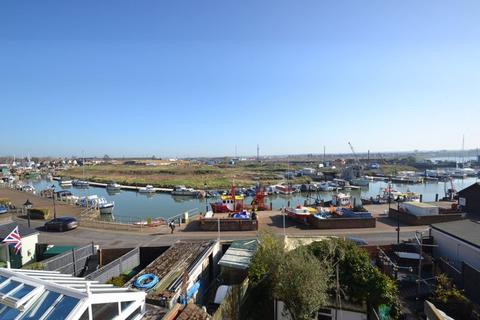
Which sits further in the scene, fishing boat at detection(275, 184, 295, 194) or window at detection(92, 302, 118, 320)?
fishing boat at detection(275, 184, 295, 194)

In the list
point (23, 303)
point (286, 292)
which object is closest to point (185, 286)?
point (286, 292)

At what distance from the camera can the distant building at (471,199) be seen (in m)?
28.1

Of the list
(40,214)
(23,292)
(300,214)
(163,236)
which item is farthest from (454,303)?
(40,214)

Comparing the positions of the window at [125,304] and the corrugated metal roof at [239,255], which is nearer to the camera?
the window at [125,304]

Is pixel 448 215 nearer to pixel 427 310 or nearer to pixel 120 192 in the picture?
pixel 427 310

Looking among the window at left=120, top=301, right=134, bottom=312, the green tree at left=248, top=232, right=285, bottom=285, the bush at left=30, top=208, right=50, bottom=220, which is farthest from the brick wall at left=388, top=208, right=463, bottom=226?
the bush at left=30, top=208, right=50, bottom=220

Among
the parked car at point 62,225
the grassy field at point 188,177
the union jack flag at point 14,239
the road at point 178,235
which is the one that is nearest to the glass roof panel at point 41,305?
the union jack flag at point 14,239

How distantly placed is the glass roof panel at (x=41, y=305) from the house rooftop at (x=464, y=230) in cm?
1801

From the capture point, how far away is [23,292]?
22.1ft

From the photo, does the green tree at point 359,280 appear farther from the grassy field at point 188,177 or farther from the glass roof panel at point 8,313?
the grassy field at point 188,177

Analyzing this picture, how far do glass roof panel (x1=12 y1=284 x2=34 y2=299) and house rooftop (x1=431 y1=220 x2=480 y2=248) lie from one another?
727 inches

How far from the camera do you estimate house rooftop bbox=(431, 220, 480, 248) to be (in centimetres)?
1628

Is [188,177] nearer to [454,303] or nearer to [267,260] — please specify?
[267,260]

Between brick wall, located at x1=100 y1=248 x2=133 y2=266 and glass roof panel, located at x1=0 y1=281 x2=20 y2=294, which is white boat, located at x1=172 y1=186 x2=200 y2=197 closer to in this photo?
brick wall, located at x1=100 y1=248 x2=133 y2=266
